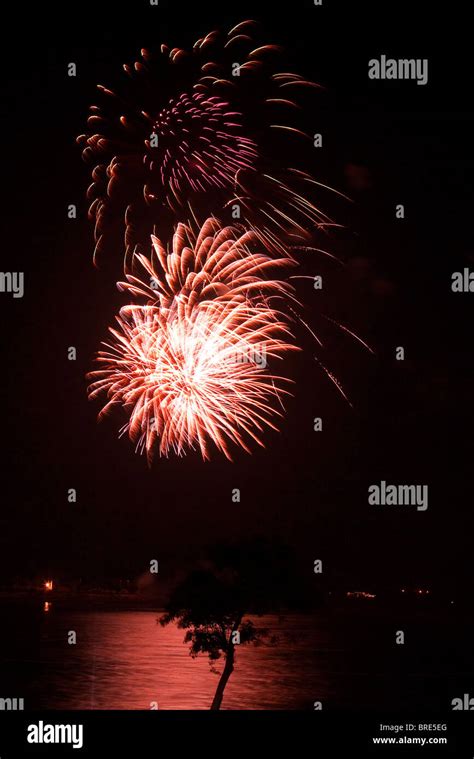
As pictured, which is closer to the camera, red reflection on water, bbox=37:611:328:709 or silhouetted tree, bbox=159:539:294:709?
silhouetted tree, bbox=159:539:294:709

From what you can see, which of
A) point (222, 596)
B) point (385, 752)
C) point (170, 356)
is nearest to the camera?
point (385, 752)

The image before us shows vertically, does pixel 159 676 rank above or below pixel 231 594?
below

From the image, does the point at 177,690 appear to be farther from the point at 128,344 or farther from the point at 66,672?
the point at 128,344

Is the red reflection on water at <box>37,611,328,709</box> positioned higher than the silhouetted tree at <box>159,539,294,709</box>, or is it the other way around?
the silhouetted tree at <box>159,539,294,709</box>

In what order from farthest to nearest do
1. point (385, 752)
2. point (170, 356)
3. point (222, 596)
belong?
point (222, 596)
point (170, 356)
point (385, 752)

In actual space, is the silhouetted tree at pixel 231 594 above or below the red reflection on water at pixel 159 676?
above

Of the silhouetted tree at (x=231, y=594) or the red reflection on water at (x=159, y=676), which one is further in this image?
the red reflection on water at (x=159, y=676)

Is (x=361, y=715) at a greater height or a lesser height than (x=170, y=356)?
lesser

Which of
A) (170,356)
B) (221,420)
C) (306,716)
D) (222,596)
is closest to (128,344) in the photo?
(170,356)
